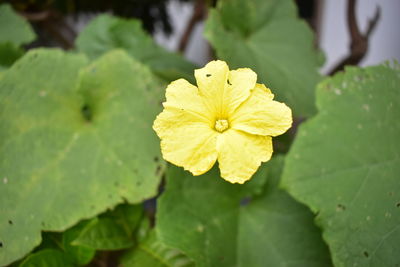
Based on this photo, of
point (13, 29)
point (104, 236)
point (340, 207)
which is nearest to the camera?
point (340, 207)

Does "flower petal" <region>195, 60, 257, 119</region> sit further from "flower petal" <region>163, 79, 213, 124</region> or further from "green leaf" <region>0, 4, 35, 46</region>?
"green leaf" <region>0, 4, 35, 46</region>

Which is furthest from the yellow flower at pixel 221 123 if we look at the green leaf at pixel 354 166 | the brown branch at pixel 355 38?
the brown branch at pixel 355 38

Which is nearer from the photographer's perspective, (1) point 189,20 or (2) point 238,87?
(2) point 238,87

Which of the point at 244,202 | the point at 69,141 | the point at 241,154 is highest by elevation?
the point at 241,154

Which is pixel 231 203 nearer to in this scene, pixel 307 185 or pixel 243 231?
pixel 243 231

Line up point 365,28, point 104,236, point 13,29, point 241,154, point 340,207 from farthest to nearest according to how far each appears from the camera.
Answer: point 365,28, point 13,29, point 104,236, point 340,207, point 241,154

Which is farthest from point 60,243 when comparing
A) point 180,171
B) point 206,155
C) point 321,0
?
point 321,0

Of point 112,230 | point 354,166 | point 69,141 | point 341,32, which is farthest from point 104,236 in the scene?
point 341,32

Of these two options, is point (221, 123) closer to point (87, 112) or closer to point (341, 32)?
point (87, 112)
